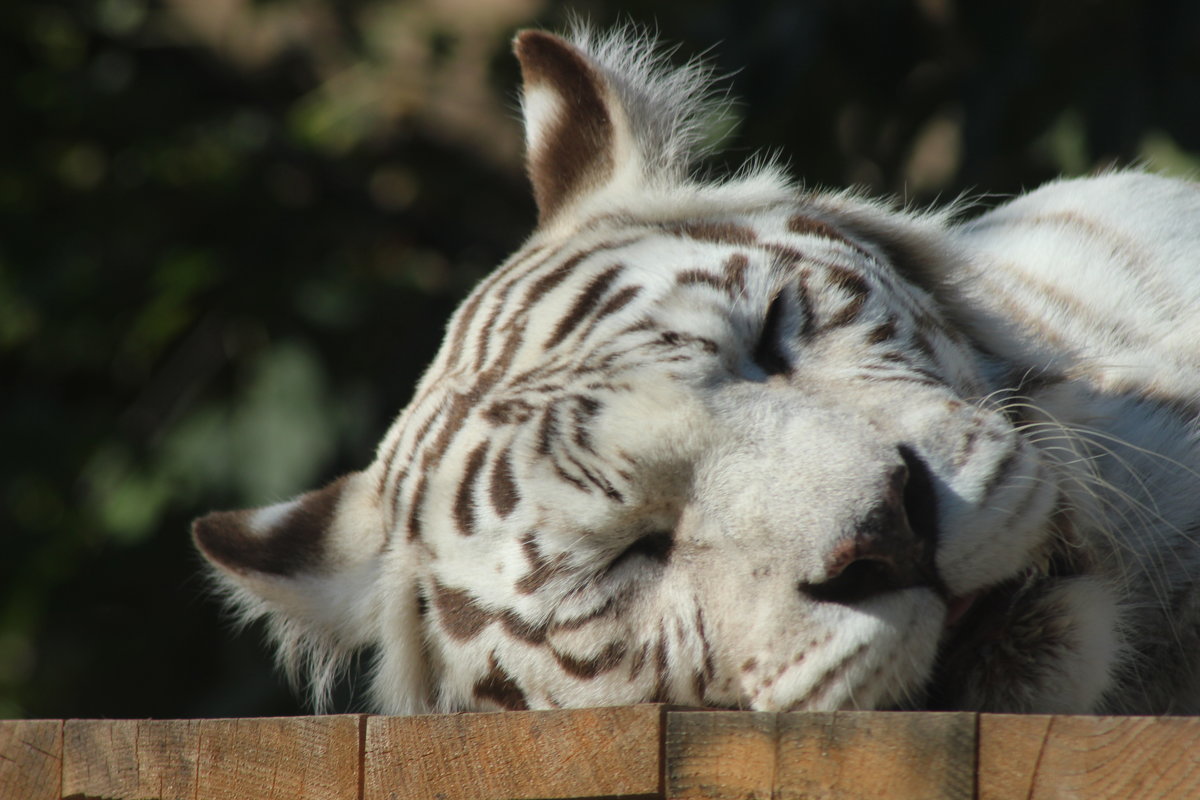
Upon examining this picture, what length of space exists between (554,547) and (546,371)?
32 cm

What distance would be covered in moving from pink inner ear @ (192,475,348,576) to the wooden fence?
1.97 ft

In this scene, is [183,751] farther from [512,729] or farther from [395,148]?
[395,148]

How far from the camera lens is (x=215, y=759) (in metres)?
1.36

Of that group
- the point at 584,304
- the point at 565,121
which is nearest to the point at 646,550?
the point at 584,304

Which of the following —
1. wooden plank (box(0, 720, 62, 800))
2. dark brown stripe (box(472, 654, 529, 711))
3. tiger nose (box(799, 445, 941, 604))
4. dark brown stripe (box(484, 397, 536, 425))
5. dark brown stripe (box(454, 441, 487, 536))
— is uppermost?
dark brown stripe (box(484, 397, 536, 425))

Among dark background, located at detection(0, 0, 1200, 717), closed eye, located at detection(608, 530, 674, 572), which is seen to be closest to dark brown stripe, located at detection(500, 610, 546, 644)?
closed eye, located at detection(608, 530, 674, 572)

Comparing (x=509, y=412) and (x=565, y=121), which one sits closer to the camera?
(x=509, y=412)

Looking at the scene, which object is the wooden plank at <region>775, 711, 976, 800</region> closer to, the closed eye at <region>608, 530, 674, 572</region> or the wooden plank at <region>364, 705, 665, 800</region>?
the wooden plank at <region>364, 705, 665, 800</region>

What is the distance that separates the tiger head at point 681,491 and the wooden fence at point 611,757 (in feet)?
0.98

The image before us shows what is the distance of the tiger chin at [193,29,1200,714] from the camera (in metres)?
1.46

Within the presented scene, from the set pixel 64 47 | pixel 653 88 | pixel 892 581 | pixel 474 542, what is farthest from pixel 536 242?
pixel 64 47

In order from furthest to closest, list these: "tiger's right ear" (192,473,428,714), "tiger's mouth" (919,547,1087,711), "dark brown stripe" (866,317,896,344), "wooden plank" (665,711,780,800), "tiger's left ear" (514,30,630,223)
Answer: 1. "tiger's left ear" (514,30,630,223)
2. "tiger's right ear" (192,473,428,714)
3. "dark brown stripe" (866,317,896,344)
4. "tiger's mouth" (919,547,1087,711)
5. "wooden plank" (665,711,780,800)

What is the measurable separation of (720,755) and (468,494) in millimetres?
711

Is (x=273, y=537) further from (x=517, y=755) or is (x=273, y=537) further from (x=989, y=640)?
(x=989, y=640)
